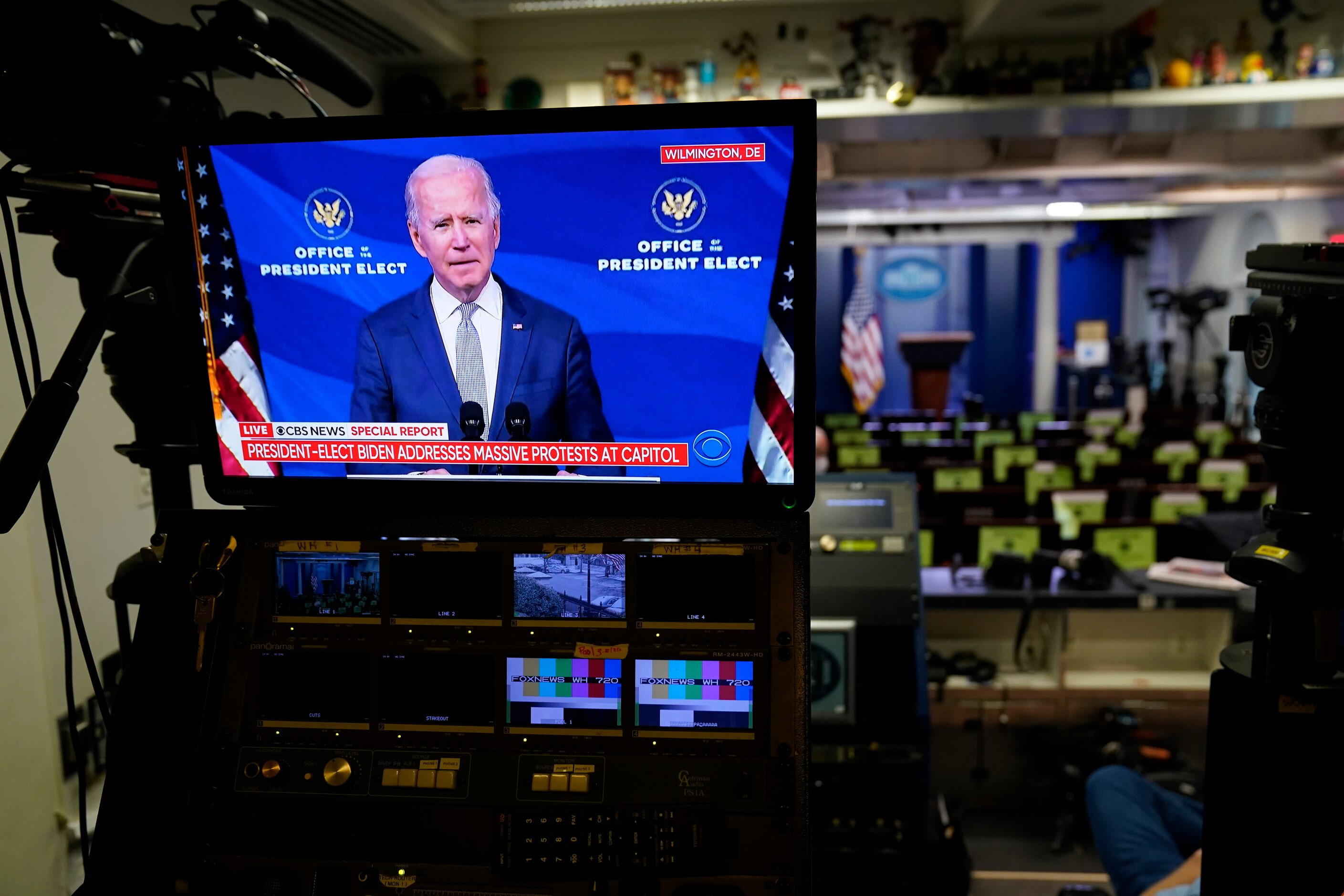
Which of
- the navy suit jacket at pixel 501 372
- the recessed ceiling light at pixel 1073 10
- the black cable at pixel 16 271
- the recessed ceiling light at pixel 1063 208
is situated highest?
the recessed ceiling light at pixel 1063 208

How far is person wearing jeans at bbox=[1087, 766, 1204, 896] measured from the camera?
6.37 ft

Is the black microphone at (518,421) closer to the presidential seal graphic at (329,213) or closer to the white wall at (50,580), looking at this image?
the presidential seal graphic at (329,213)

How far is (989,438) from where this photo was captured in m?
8.98

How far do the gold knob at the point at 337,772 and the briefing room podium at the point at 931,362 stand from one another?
1270 centimetres

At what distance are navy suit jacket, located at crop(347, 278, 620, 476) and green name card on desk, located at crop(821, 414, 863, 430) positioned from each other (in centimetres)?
945

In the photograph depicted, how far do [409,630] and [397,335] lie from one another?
0.41 m

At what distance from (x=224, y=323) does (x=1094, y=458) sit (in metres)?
7.26

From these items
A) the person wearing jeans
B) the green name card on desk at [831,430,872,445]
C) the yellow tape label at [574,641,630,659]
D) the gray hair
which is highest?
the gray hair

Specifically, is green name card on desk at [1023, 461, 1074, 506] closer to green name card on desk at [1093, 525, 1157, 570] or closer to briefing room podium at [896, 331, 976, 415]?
green name card on desk at [1093, 525, 1157, 570]

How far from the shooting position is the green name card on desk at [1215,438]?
A: 8.22 metres

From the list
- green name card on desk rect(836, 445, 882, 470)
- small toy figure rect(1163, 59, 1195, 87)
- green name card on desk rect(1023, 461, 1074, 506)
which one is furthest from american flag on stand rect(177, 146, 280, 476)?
green name card on desk rect(836, 445, 882, 470)

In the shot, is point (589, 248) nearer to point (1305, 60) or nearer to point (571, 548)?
point (571, 548)

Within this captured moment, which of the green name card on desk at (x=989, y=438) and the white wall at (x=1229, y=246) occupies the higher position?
the white wall at (x=1229, y=246)

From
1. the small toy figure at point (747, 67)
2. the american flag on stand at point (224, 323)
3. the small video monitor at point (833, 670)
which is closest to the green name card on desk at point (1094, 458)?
the small toy figure at point (747, 67)
